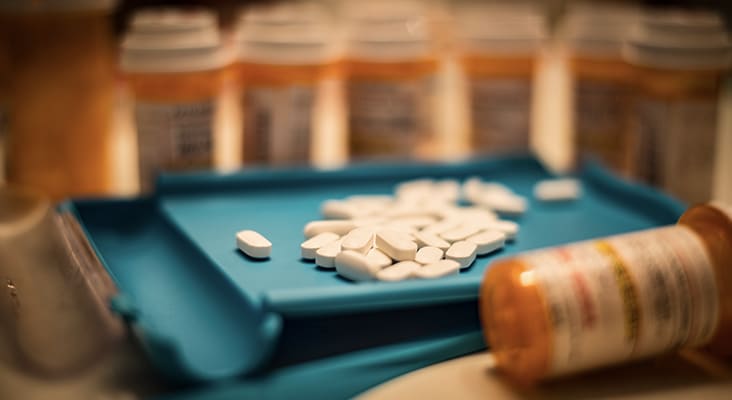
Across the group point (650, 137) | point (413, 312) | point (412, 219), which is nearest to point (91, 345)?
point (413, 312)

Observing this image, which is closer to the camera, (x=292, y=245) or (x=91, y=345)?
(x=91, y=345)

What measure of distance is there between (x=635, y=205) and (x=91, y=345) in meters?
0.54

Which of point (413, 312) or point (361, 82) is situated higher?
point (361, 82)

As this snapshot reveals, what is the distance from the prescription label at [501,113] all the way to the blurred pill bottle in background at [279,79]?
0.21 m

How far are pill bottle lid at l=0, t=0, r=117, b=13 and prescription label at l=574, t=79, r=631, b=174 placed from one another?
0.57 metres

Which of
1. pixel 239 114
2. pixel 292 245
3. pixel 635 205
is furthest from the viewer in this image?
pixel 239 114

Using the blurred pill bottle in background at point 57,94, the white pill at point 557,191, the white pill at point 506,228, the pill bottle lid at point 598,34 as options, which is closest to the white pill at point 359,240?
the white pill at point 506,228

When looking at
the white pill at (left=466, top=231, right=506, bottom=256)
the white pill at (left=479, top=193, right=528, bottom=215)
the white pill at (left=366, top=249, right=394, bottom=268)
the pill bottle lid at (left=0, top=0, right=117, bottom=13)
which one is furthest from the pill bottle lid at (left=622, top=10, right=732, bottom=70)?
the pill bottle lid at (left=0, top=0, right=117, bottom=13)

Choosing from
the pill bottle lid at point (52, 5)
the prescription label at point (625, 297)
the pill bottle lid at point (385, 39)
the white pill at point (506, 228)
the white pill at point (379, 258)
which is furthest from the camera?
the pill bottle lid at point (385, 39)

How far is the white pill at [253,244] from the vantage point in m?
0.61

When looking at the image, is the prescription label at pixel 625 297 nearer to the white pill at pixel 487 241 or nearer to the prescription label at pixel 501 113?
the white pill at pixel 487 241

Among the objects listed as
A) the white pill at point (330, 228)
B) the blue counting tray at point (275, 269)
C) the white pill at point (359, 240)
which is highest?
the white pill at point (359, 240)

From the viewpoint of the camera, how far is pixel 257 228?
0.70m

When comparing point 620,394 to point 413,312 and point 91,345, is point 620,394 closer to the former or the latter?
point 413,312
